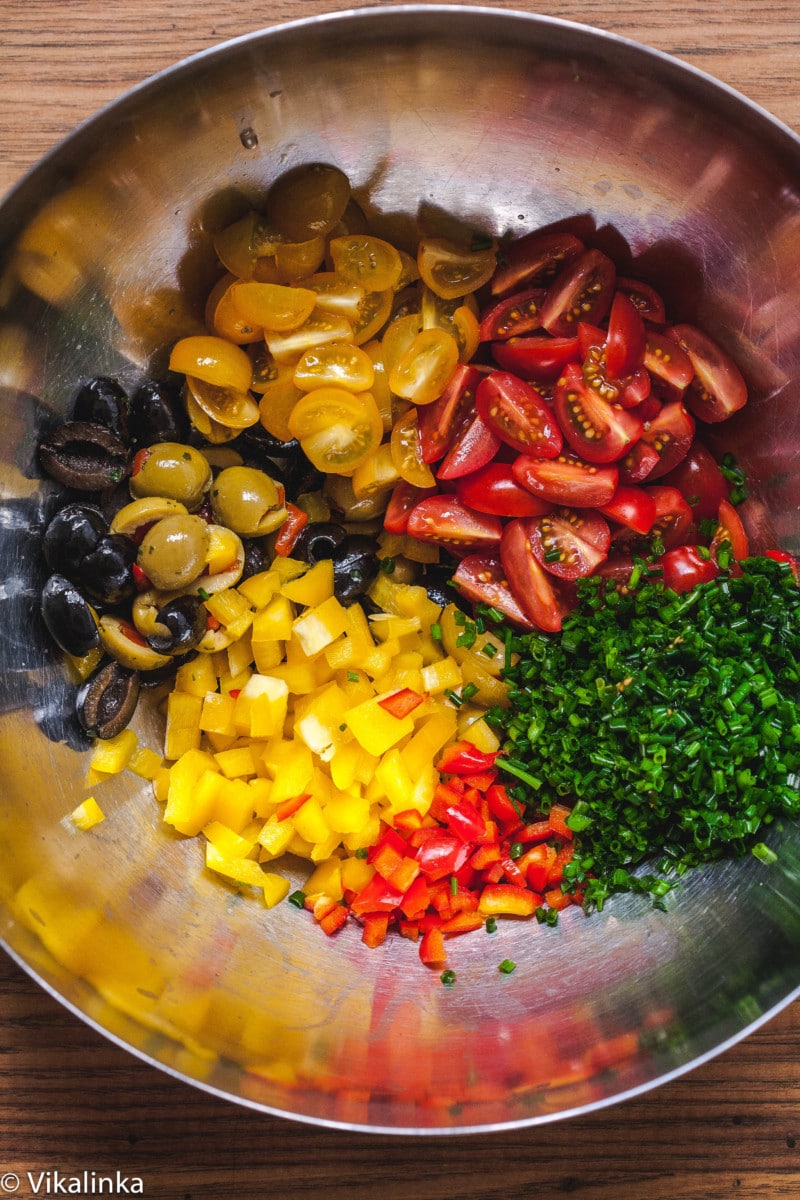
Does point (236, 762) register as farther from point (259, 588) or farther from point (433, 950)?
Result: point (433, 950)

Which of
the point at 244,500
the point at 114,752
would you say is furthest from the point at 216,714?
the point at 244,500

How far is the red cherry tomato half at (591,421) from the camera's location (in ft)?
5.56

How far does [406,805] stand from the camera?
1.73m

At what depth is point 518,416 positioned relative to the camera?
5.62ft

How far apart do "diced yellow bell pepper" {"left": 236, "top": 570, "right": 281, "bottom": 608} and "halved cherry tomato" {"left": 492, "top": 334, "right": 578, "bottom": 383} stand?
65 centimetres

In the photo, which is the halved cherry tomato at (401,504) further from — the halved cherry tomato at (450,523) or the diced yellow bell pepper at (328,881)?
the diced yellow bell pepper at (328,881)

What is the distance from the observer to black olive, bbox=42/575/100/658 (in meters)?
1.61

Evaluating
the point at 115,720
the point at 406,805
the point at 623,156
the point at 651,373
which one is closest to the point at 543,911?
the point at 406,805

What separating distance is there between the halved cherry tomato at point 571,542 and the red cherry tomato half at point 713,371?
0.33 meters

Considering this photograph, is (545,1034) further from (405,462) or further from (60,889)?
(405,462)

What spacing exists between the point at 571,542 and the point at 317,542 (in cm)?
52

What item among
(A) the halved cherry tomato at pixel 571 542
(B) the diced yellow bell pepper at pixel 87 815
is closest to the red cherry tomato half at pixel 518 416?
(A) the halved cherry tomato at pixel 571 542

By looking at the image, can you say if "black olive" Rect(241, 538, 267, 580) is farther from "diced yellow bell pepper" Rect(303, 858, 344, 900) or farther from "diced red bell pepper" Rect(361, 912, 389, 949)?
"diced red bell pepper" Rect(361, 912, 389, 949)

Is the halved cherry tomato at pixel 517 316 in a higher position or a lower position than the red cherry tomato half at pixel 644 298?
lower
